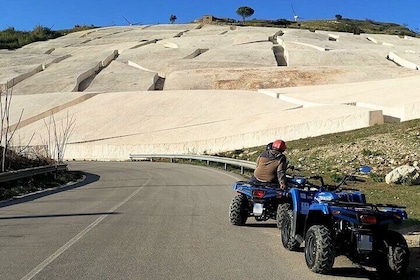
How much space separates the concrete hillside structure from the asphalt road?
1638cm

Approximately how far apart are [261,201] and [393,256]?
11.3 feet

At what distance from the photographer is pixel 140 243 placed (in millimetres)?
8305

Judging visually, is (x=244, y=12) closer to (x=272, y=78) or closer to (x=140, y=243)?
(x=272, y=78)

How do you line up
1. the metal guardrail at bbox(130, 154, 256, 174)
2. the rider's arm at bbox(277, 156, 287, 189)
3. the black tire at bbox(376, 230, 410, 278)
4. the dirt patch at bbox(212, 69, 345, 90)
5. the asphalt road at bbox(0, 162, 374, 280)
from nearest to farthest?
the black tire at bbox(376, 230, 410, 278)
the asphalt road at bbox(0, 162, 374, 280)
the rider's arm at bbox(277, 156, 287, 189)
the metal guardrail at bbox(130, 154, 256, 174)
the dirt patch at bbox(212, 69, 345, 90)

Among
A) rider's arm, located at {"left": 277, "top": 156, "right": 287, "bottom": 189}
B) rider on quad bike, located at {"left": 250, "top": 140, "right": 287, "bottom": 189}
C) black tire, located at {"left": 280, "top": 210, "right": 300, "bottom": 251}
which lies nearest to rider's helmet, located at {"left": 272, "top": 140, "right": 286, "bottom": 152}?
rider on quad bike, located at {"left": 250, "top": 140, "right": 287, "bottom": 189}

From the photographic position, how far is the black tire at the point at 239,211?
Answer: 33.1 feet

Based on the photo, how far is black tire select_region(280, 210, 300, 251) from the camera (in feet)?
25.7

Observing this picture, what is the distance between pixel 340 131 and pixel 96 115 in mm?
24942

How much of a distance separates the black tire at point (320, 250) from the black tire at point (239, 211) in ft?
10.9

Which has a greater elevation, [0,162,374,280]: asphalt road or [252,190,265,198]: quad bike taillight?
[252,190,265,198]: quad bike taillight

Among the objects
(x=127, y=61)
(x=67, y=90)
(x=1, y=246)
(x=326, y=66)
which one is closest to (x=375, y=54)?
(x=326, y=66)

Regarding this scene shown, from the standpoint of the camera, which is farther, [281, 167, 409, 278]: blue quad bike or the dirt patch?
the dirt patch

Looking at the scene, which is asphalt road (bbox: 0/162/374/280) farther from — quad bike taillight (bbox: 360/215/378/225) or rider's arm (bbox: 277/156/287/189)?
rider's arm (bbox: 277/156/287/189)

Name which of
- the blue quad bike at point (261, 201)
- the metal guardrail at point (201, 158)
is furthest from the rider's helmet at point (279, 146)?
the metal guardrail at point (201, 158)
